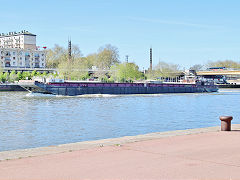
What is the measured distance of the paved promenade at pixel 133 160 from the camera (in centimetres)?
848

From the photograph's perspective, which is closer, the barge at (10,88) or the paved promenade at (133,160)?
the paved promenade at (133,160)

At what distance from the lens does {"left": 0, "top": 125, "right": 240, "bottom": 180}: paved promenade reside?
8481mm

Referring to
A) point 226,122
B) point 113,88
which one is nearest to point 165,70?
point 113,88

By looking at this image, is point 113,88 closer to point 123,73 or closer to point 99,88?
point 99,88

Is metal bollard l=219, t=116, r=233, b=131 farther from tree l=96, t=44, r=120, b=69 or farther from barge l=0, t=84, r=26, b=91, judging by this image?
tree l=96, t=44, r=120, b=69

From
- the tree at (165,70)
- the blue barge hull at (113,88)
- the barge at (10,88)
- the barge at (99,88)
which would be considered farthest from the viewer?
the tree at (165,70)

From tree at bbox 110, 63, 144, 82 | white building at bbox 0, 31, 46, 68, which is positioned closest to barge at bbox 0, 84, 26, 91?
tree at bbox 110, 63, 144, 82

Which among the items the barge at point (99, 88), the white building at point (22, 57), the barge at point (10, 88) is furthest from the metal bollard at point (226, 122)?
the white building at point (22, 57)

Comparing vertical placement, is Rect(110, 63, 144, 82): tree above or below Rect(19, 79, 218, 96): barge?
above

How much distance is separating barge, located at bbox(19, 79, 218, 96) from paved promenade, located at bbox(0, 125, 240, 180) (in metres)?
66.5

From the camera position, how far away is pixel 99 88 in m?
86.8

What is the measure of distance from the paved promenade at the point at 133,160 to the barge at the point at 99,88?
218 feet

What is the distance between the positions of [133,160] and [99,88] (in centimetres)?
7691

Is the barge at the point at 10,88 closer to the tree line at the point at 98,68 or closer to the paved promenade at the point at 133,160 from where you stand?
the tree line at the point at 98,68
